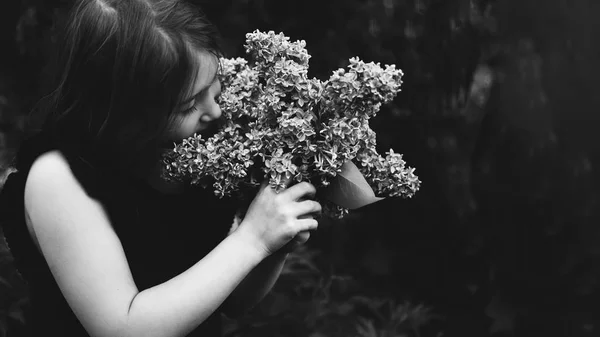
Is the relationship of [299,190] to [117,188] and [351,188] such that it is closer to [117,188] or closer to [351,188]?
[351,188]

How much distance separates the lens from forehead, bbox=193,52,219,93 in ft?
5.00

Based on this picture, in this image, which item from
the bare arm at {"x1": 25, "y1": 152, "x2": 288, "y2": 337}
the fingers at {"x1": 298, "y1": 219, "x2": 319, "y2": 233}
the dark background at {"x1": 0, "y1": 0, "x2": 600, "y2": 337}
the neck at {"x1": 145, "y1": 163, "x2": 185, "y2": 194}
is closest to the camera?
the bare arm at {"x1": 25, "y1": 152, "x2": 288, "y2": 337}

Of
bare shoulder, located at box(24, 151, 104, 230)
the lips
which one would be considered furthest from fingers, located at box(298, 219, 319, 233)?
bare shoulder, located at box(24, 151, 104, 230)

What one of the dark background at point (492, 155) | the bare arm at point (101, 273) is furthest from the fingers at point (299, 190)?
the dark background at point (492, 155)

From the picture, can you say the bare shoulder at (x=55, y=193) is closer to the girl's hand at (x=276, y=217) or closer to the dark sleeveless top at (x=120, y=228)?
the dark sleeveless top at (x=120, y=228)

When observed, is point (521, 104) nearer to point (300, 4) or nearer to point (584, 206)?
point (584, 206)

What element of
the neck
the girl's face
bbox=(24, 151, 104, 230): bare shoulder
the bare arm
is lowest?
the bare arm

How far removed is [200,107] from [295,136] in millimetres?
253

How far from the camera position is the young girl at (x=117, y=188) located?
1.44m

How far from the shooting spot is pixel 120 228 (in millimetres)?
1567

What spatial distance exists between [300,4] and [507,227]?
1.45m

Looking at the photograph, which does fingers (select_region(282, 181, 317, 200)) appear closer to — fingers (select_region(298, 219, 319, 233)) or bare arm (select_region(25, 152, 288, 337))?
fingers (select_region(298, 219, 319, 233))

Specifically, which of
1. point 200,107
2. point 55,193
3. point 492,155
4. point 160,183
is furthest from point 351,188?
point 492,155

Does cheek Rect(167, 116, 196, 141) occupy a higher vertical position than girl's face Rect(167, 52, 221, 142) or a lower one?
lower
